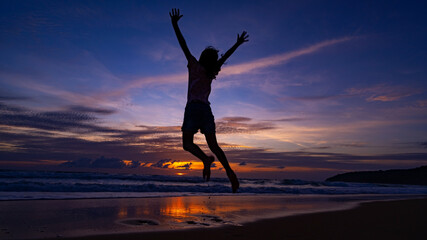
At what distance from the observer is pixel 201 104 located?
12.7 feet

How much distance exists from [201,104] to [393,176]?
38.4m

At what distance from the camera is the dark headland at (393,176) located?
3338 cm

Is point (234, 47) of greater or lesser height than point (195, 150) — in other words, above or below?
above

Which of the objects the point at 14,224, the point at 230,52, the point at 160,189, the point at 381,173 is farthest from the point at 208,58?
the point at 381,173

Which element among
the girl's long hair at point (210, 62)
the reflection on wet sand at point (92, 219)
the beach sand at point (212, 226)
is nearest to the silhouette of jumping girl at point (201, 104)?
the girl's long hair at point (210, 62)

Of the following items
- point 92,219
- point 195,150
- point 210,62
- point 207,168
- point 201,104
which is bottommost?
point 92,219

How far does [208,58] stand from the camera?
13.2ft

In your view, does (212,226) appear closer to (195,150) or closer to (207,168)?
(207,168)

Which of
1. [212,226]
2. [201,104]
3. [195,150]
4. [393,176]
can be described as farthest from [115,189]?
[393,176]

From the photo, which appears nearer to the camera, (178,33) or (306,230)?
(178,33)

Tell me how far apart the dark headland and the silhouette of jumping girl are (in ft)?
115

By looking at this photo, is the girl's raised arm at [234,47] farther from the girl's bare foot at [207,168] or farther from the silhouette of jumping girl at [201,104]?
the girl's bare foot at [207,168]

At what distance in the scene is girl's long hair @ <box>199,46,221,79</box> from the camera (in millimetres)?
3971

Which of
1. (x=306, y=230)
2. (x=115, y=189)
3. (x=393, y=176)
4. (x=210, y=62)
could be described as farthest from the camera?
(x=393, y=176)
